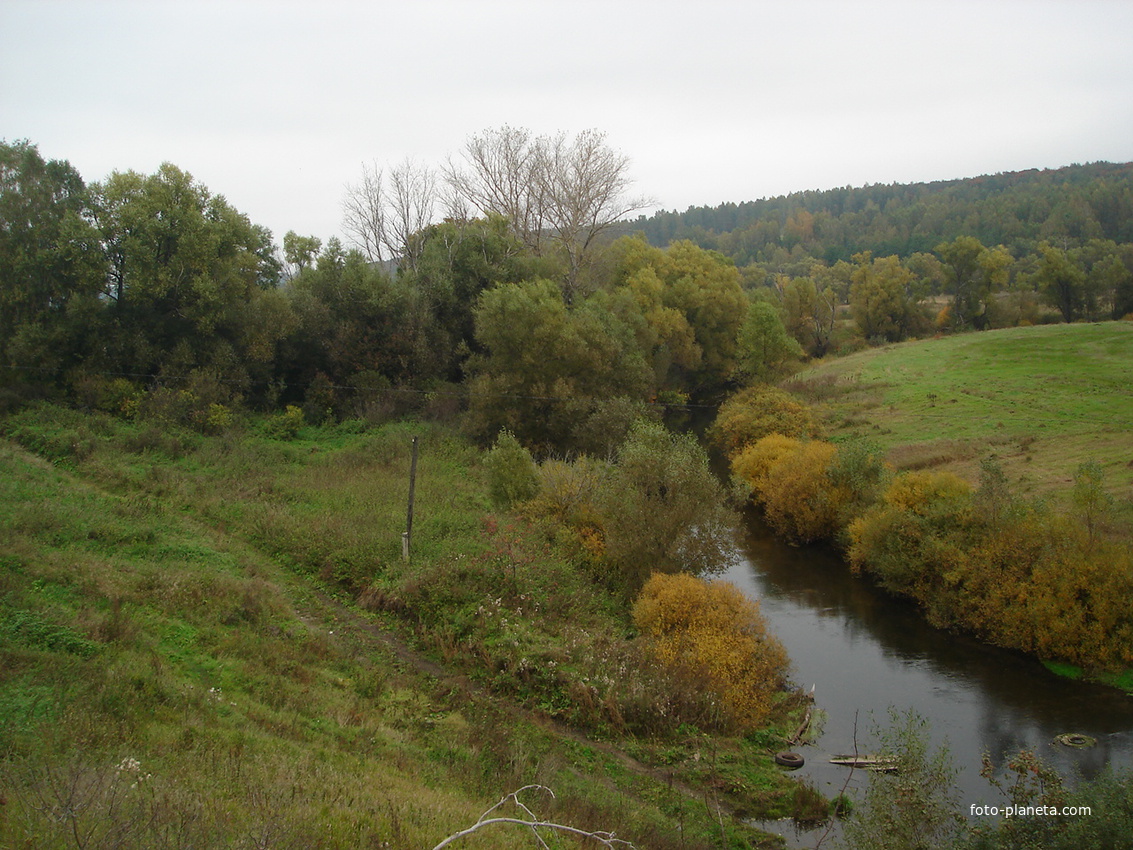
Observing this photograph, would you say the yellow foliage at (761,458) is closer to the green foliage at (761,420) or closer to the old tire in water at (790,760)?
the green foliage at (761,420)

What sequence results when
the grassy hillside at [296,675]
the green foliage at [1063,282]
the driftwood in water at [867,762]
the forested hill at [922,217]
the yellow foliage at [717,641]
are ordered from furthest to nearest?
the forested hill at [922,217] < the green foliage at [1063,282] < the yellow foliage at [717,641] < the driftwood in water at [867,762] < the grassy hillside at [296,675]

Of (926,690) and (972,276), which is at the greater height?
(972,276)

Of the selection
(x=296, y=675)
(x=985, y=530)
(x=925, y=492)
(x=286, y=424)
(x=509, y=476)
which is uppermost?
(x=286, y=424)

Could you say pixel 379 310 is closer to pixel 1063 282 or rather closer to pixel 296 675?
pixel 296 675

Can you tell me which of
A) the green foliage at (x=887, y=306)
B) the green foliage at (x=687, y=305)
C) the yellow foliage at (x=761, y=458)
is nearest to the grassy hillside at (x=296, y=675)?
the yellow foliage at (x=761, y=458)

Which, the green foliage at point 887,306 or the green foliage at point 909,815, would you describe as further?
the green foliage at point 887,306

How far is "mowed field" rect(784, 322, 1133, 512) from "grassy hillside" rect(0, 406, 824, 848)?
18838 millimetres

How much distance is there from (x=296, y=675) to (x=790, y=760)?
9.60 metres

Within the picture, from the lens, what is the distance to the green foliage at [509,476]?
952 inches

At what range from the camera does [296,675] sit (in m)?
13.1

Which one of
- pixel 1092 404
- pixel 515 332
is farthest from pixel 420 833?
pixel 1092 404

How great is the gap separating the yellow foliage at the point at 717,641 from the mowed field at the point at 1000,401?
13852 millimetres

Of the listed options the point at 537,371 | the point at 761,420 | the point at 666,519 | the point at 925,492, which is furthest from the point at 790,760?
the point at 761,420

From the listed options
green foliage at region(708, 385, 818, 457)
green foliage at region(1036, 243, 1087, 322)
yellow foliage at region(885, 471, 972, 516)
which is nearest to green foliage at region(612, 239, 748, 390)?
green foliage at region(708, 385, 818, 457)
